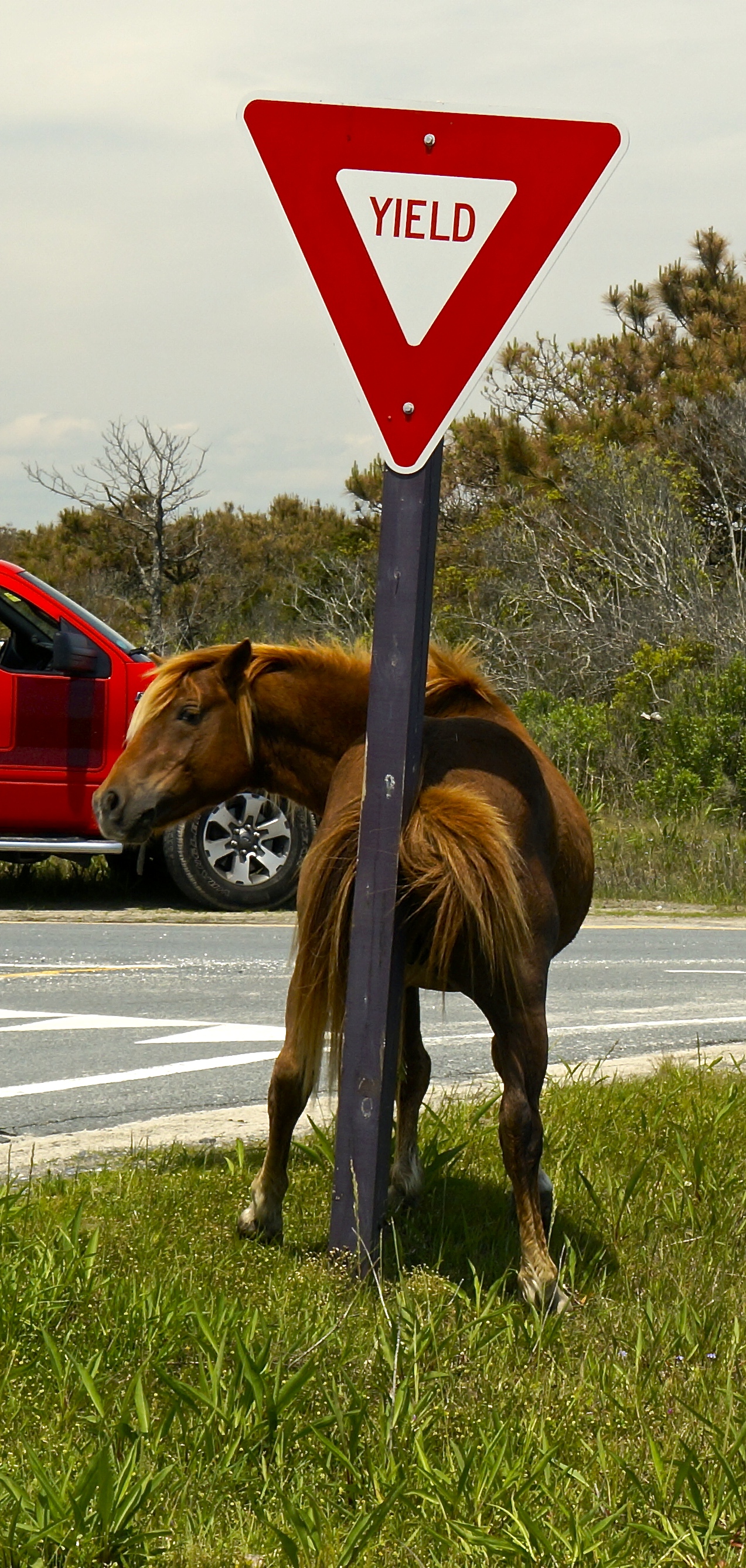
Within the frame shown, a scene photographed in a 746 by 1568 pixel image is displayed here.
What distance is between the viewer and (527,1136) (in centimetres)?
363

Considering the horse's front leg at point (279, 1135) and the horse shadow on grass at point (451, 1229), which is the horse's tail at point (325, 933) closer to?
the horse's front leg at point (279, 1135)

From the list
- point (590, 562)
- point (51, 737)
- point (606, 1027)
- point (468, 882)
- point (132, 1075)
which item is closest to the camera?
point (468, 882)

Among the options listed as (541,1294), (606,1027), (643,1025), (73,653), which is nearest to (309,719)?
(541,1294)

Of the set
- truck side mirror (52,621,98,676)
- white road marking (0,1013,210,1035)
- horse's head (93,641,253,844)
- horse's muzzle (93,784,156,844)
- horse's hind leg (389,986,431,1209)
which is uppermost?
truck side mirror (52,621,98,676)

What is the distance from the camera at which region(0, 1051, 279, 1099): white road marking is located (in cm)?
653

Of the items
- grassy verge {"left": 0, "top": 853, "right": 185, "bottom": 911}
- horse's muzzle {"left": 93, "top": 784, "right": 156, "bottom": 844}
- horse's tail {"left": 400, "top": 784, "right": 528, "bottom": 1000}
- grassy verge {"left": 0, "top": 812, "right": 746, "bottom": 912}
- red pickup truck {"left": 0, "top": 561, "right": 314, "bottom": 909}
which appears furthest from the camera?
grassy verge {"left": 0, "top": 812, "right": 746, "bottom": 912}

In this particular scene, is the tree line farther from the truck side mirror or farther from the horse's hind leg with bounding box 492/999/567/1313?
the horse's hind leg with bounding box 492/999/567/1313

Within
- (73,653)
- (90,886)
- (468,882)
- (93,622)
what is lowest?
(90,886)

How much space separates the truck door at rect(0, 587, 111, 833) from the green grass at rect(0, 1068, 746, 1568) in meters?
7.57

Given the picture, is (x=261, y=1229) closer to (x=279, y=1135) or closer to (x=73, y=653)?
(x=279, y=1135)

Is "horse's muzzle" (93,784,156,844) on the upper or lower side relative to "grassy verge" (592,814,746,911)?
upper

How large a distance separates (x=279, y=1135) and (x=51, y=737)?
833 cm

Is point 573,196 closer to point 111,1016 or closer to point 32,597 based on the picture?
point 111,1016

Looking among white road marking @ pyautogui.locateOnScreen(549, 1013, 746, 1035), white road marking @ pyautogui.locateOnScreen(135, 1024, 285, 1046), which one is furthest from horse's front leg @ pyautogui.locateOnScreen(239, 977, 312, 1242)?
white road marking @ pyautogui.locateOnScreen(549, 1013, 746, 1035)
